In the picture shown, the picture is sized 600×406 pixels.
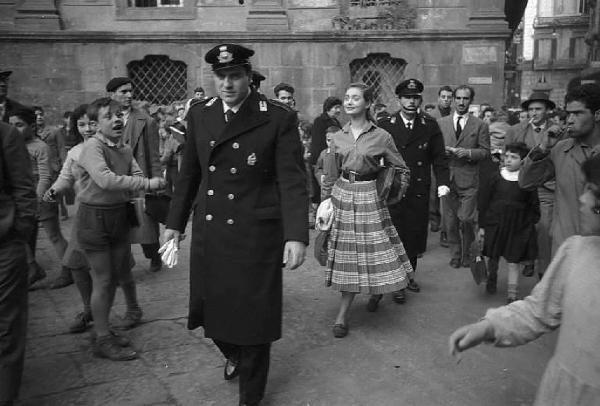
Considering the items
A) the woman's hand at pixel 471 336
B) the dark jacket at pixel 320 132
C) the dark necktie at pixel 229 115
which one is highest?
the dark necktie at pixel 229 115

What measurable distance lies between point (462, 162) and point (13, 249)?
5.38 m

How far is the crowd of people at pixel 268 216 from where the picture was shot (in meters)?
2.24

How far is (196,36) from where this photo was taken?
14227 millimetres

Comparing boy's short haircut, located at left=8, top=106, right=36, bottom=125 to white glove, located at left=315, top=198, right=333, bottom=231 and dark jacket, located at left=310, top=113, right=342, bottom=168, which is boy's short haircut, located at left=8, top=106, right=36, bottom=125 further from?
dark jacket, located at left=310, top=113, right=342, bottom=168

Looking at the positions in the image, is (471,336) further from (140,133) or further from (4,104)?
(4,104)

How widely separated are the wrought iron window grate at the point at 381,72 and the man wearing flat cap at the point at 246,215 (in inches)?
443

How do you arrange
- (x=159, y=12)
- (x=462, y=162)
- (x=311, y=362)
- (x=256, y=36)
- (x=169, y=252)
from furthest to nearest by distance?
(x=159, y=12) → (x=256, y=36) → (x=462, y=162) → (x=311, y=362) → (x=169, y=252)

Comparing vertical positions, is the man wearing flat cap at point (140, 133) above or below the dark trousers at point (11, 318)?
above

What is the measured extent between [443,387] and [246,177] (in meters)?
1.86

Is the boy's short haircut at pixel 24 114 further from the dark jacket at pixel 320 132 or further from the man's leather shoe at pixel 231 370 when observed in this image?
the dark jacket at pixel 320 132

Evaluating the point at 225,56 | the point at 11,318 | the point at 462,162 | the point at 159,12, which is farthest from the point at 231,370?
the point at 159,12

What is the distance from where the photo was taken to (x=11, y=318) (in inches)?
135

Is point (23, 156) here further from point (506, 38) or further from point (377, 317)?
point (506, 38)

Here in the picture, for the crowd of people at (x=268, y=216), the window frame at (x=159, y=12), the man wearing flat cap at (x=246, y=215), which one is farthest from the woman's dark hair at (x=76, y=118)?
the window frame at (x=159, y=12)
